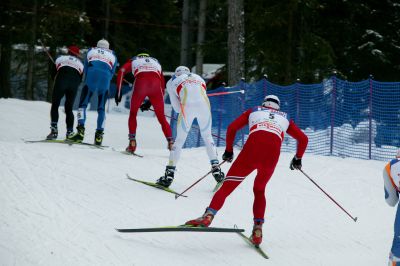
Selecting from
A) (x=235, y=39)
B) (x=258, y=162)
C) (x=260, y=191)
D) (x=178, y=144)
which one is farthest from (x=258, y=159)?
(x=235, y=39)

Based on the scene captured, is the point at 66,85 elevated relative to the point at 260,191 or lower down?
elevated

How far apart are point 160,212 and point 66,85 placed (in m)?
4.91

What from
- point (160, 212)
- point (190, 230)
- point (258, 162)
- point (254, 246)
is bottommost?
point (254, 246)

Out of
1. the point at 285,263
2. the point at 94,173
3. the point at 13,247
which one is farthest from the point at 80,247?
the point at 94,173

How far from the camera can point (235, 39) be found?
18.1 metres

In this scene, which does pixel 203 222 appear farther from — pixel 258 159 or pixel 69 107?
pixel 69 107

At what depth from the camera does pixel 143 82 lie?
1169 cm

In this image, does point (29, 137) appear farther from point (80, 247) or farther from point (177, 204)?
point (80, 247)

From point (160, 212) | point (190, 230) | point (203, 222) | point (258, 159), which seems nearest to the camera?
point (190, 230)

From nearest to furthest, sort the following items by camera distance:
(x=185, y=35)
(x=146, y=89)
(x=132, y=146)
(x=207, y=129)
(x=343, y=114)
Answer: (x=207, y=129)
(x=146, y=89)
(x=132, y=146)
(x=343, y=114)
(x=185, y=35)

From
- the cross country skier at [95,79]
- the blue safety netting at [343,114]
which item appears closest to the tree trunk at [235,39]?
the blue safety netting at [343,114]

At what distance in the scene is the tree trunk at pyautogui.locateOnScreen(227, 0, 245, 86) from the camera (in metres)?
18.0

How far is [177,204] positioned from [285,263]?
224cm

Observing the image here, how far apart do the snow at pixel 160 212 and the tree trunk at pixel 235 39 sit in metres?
5.66
